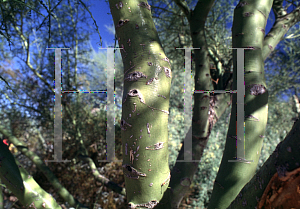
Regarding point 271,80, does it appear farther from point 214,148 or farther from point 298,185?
point 298,185

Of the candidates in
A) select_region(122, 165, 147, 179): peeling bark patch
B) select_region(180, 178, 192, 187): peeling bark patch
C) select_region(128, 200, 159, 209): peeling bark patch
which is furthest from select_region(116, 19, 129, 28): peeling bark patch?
select_region(180, 178, 192, 187): peeling bark patch

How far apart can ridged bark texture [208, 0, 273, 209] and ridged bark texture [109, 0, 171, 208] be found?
0.38m

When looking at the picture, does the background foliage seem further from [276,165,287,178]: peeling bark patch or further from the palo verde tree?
[276,165,287,178]: peeling bark patch

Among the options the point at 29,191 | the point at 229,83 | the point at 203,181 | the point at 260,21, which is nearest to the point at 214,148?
the point at 203,181

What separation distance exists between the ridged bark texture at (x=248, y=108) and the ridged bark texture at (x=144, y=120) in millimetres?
380

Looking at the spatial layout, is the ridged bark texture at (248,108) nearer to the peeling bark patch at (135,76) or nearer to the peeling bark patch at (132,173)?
the peeling bark patch at (132,173)

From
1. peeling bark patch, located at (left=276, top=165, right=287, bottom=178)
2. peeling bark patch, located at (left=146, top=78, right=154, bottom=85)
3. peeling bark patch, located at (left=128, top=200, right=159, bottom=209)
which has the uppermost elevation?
peeling bark patch, located at (left=146, top=78, right=154, bottom=85)

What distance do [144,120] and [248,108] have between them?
59 cm

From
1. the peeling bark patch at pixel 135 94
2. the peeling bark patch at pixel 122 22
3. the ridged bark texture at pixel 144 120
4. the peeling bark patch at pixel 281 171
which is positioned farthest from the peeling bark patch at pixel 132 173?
the peeling bark patch at pixel 122 22

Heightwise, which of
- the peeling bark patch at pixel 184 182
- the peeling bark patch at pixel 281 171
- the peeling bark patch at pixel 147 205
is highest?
the peeling bark patch at pixel 281 171

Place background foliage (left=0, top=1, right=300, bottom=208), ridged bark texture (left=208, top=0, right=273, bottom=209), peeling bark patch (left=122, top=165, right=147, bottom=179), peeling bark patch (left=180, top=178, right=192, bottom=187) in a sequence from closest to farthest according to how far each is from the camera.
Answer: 1. peeling bark patch (left=122, top=165, right=147, bottom=179)
2. ridged bark texture (left=208, top=0, right=273, bottom=209)
3. peeling bark patch (left=180, top=178, right=192, bottom=187)
4. background foliage (left=0, top=1, right=300, bottom=208)

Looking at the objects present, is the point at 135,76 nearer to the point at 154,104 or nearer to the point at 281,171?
the point at 154,104

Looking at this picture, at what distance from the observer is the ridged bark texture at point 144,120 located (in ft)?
2.34

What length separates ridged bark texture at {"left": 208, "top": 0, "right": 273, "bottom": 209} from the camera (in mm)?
988
